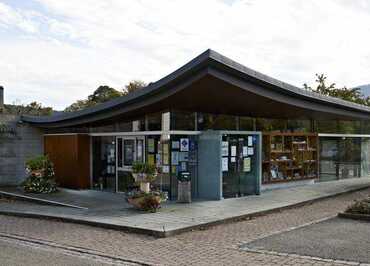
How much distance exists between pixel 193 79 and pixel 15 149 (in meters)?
10.7

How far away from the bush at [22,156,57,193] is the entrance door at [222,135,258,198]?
6540 millimetres

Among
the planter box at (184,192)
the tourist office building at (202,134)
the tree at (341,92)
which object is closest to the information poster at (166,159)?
the tourist office building at (202,134)

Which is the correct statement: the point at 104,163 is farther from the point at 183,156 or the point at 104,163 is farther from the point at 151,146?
the point at 183,156

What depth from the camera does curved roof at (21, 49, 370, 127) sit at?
11.2m

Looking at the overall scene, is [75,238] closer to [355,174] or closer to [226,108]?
[226,108]

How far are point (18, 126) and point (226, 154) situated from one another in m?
9.40

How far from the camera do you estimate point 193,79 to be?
38.0ft

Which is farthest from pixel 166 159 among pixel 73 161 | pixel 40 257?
pixel 40 257

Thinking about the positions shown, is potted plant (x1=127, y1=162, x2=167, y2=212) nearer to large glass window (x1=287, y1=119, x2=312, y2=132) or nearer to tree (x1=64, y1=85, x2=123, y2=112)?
large glass window (x1=287, y1=119, x2=312, y2=132)

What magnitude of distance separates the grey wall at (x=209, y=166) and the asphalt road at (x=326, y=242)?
14.8 feet

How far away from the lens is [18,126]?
19.2 meters


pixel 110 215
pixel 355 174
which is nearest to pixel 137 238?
pixel 110 215

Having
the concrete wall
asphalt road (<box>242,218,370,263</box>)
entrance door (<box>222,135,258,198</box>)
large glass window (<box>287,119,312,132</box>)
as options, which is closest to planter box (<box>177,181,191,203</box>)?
entrance door (<box>222,135,258,198</box>)

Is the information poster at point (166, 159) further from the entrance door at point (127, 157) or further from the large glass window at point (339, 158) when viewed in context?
the large glass window at point (339, 158)
